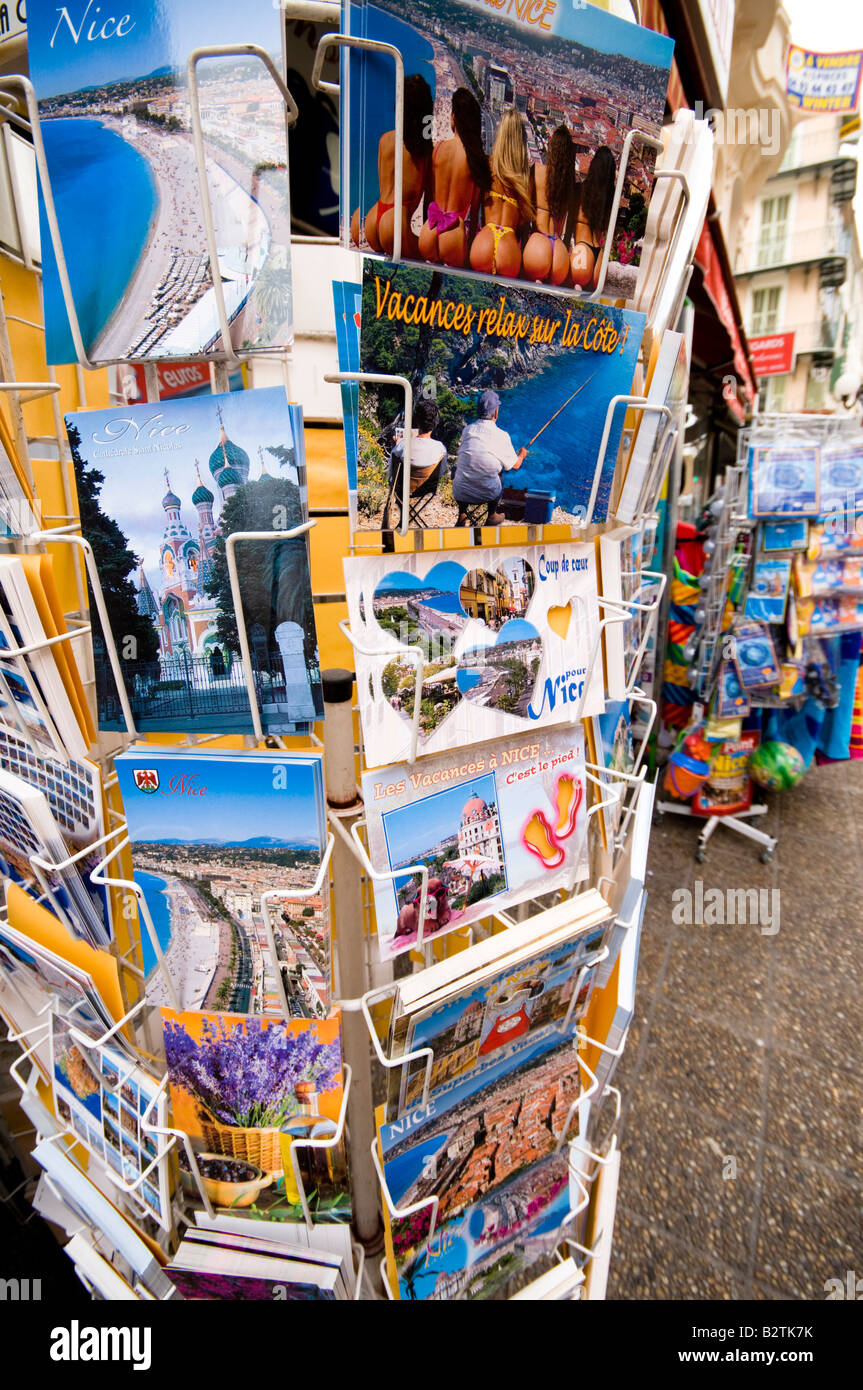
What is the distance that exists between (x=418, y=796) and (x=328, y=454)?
35 centimetres

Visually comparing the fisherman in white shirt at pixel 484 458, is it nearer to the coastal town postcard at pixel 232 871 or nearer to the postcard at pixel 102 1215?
the coastal town postcard at pixel 232 871

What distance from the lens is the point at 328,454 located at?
24.4 inches

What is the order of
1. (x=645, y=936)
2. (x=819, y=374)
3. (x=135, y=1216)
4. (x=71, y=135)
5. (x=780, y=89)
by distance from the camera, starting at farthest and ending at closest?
(x=819, y=374) < (x=780, y=89) < (x=645, y=936) < (x=135, y=1216) < (x=71, y=135)

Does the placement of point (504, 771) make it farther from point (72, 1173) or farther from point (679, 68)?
point (679, 68)

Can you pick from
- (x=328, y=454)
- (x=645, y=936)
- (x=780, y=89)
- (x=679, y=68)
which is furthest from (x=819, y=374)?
(x=328, y=454)

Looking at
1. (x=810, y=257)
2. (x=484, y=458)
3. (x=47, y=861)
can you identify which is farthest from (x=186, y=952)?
(x=810, y=257)

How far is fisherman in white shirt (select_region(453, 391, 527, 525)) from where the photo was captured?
516 millimetres

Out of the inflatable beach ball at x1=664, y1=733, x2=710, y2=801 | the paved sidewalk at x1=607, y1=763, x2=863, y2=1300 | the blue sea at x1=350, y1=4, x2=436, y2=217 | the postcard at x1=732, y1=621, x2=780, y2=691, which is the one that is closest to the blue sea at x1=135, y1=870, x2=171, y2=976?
the blue sea at x1=350, y1=4, x2=436, y2=217

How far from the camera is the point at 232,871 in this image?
521 millimetres

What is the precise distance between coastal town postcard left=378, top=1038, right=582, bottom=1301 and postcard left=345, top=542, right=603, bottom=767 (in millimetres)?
405

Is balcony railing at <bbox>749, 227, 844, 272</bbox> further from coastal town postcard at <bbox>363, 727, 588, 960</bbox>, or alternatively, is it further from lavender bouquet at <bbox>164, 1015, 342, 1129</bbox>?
lavender bouquet at <bbox>164, 1015, 342, 1129</bbox>

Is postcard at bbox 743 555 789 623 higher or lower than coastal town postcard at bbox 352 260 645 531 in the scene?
lower

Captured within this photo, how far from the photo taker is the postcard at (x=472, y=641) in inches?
20.3

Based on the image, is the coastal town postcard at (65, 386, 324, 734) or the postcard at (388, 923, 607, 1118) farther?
the postcard at (388, 923, 607, 1118)
